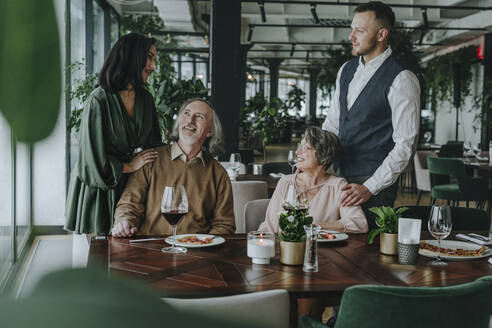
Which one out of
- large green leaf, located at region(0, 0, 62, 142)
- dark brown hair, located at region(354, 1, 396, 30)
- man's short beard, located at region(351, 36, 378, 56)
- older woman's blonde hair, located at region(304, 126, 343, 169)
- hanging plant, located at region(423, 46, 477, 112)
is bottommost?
older woman's blonde hair, located at region(304, 126, 343, 169)

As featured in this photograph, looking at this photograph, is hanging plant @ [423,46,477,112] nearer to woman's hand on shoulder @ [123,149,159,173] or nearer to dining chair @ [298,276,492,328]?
woman's hand on shoulder @ [123,149,159,173]

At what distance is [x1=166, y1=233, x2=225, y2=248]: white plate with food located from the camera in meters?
1.96

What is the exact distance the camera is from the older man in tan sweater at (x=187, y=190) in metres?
2.49

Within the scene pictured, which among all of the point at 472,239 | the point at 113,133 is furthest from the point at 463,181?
the point at 113,133

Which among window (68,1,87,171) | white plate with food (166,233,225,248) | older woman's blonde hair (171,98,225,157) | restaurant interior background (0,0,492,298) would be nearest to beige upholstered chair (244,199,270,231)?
older woman's blonde hair (171,98,225,157)

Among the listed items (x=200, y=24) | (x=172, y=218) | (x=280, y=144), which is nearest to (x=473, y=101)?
(x=200, y=24)

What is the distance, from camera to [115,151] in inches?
104

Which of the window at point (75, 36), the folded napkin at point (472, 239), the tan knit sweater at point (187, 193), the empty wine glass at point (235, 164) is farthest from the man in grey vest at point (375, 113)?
the window at point (75, 36)

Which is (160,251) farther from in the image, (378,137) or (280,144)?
(280,144)

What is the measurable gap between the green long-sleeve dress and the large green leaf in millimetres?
2383

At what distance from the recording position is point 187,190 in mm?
2531

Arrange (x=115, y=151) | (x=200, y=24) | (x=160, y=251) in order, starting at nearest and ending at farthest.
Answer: (x=160, y=251), (x=115, y=151), (x=200, y=24)

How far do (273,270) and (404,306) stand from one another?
0.52 m

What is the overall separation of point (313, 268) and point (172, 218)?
2.01ft
